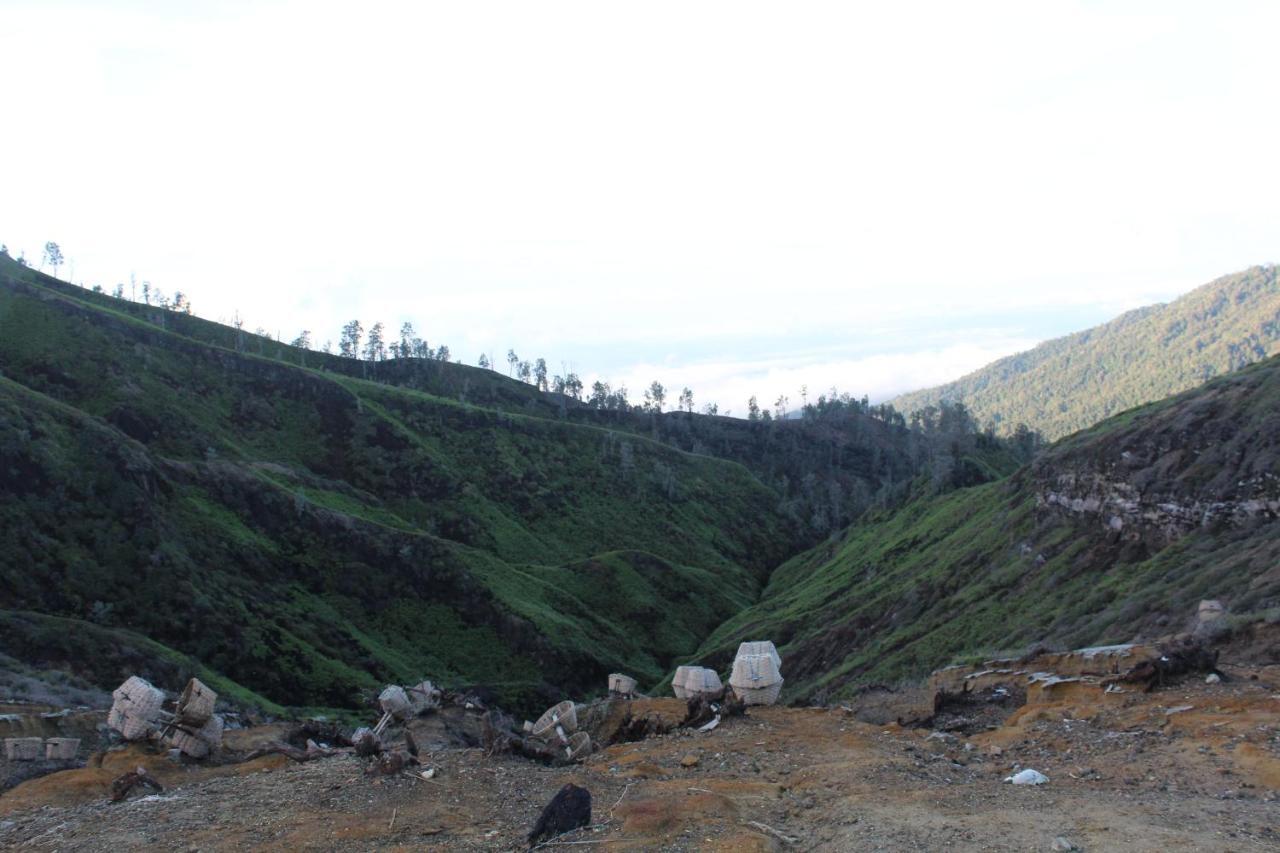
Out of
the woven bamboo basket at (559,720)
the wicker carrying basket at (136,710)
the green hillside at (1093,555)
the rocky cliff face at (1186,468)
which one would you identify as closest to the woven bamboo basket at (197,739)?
the wicker carrying basket at (136,710)

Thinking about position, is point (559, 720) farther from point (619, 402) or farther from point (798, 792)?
point (619, 402)

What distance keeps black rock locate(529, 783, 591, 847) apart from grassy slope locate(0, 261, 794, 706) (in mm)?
53144

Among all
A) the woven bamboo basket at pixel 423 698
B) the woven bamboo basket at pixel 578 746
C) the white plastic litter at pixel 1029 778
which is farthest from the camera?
the woven bamboo basket at pixel 423 698

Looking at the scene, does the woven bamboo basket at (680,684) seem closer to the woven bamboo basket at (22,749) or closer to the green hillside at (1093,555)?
the green hillside at (1093,555)

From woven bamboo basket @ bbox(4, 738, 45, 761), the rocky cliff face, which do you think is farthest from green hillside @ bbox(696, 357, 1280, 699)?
woven bamboo basket @ bbox(4, 738, 45, 761)

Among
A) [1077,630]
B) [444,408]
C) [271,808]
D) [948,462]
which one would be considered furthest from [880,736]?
[444,408]

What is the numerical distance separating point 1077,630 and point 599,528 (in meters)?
88.4

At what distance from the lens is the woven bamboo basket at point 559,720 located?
19.4 m

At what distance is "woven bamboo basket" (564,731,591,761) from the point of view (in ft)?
57.5

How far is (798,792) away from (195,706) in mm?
14081

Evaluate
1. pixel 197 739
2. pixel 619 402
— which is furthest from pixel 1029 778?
pixel 619 402

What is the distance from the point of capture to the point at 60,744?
18.7 meters

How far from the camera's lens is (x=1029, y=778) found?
1238cm

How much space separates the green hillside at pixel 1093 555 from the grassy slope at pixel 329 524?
Result: 78.6 feet
